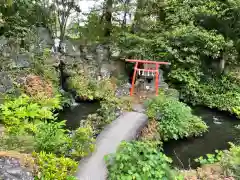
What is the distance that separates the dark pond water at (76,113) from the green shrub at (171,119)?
2.54m

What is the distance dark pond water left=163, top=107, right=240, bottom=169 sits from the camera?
8.70 m

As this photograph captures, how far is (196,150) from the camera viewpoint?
923 centimetres

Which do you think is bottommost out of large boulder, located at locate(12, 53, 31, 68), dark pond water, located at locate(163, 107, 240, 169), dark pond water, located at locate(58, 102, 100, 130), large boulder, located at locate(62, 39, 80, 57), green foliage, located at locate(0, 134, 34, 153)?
dark pond water, located at locate(163, 107, 240, 169)

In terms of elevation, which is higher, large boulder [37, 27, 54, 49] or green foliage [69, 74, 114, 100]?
large boulder [37, 27, 54, 49]

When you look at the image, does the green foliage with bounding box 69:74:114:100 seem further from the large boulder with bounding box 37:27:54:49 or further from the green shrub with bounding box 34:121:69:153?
the green shrub with bounding box 34:121:69:153

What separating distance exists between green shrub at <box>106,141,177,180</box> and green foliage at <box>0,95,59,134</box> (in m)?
2.85

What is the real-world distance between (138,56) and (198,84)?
10.4ft

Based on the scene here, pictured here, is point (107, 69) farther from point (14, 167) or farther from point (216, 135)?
point (14, 167)

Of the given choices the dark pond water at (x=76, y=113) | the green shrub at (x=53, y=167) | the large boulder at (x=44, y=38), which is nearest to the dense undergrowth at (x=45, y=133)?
the green shrub at (x=53, y=167)

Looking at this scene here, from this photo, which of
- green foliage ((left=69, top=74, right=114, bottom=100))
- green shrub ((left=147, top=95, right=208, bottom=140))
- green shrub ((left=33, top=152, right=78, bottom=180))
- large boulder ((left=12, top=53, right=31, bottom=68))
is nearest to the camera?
green shrub ((left=33, top=152, right=78, bottom=180))

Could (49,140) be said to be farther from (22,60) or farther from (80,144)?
(22,60)

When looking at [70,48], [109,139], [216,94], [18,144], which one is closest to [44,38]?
[70,48]

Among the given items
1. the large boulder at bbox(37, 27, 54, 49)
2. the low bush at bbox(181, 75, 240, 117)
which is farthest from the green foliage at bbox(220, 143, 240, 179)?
the large boulder at bbox(37, 27, 54, 49)

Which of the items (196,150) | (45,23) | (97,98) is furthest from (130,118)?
(45,23)
